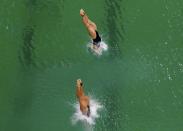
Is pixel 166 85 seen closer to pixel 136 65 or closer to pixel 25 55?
pixel 136 65

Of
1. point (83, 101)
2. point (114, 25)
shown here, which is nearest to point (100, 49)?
point (114, 25)

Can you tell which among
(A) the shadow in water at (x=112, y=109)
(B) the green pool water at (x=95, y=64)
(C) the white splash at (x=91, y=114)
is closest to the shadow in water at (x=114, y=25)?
(B) the green pool water at (x=95, y=64)

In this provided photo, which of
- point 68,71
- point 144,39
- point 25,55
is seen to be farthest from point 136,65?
point 25,55

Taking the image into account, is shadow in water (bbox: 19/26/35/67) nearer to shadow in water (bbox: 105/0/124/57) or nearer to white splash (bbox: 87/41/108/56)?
white splash (bbox: 87/41/108/56)

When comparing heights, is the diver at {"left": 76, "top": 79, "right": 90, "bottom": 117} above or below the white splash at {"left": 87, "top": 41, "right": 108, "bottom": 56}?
below

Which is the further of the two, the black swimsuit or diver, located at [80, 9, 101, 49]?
the black swimsuit

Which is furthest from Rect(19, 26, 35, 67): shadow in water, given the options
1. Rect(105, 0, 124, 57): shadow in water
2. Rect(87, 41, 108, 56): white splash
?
Rect(105, 0, 124, 57): shadow in water
